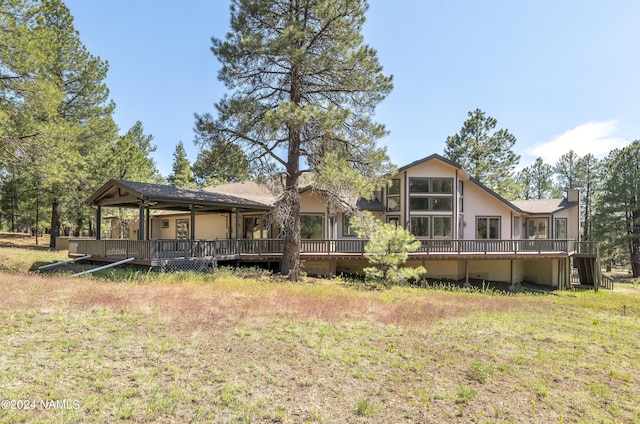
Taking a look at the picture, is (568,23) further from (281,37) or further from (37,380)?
(37,380)

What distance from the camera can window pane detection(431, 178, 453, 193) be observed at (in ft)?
67.1

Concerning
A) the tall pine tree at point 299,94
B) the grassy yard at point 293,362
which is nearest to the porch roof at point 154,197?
the tall pine tree at point 299,94

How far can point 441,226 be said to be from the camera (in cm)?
2048

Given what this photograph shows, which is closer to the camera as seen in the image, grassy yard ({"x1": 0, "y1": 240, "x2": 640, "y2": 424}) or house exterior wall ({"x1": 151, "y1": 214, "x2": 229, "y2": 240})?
grassy yard ({"x1": 0, "y1": 240, "x2": 640, "y2": 424})

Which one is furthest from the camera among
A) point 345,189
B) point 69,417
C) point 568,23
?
point 345,189

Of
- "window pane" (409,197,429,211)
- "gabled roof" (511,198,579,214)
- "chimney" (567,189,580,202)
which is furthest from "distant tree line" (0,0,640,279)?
"chimney" (567,189,580,202)

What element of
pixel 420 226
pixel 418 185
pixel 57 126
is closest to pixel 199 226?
pixel 57 126

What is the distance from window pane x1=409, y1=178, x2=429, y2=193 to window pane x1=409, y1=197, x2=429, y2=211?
1.60 ft

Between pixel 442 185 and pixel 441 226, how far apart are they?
2.51 metres

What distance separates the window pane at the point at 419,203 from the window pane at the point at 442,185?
86 cm

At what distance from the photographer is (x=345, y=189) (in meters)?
14.2

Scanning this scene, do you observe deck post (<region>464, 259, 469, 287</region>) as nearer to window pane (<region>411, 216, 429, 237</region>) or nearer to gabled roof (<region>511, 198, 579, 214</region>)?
window pane (<region>411, 216, 429, 237</region>)

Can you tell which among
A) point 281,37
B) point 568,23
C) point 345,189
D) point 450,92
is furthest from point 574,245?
point 281,37

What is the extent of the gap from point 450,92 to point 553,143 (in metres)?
34.3
